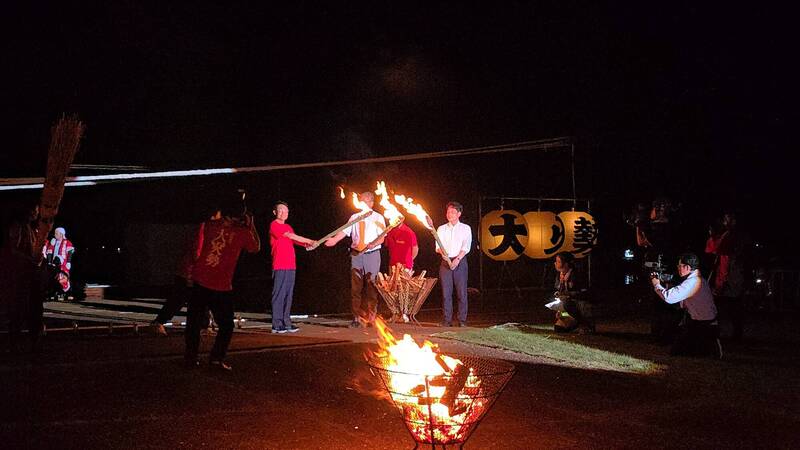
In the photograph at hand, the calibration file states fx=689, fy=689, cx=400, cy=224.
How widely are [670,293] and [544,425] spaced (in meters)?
3.77

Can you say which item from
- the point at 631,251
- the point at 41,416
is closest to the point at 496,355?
the point at 41,416

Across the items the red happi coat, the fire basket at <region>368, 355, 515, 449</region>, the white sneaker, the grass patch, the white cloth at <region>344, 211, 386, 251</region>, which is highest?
the white cloth at <region>344, 211, 386, 251</region>

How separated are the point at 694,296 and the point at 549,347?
6.14 feet

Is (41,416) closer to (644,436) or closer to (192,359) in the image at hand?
(192,359)

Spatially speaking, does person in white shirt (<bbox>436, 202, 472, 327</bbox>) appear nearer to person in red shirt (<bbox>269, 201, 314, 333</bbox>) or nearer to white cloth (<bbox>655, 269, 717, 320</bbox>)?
person in red shirt (<bbox>269, 201, 314, 333</bbox>)

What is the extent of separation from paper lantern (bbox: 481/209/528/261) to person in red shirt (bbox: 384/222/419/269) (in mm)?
4877

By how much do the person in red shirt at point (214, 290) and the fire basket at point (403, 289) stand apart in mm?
4369

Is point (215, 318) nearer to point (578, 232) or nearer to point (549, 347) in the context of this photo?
point (549, 347)

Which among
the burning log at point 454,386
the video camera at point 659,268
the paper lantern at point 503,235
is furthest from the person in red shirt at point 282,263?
the paper lantern at point 503,235

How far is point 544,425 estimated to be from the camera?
5273mm

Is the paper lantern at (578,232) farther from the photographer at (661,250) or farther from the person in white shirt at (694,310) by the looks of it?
the person in white shirt at (694,310)

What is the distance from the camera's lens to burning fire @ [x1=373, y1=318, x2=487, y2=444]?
152 inches

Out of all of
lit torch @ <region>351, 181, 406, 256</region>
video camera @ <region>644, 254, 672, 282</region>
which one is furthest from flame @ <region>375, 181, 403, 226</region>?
video camera @ <region>644, 254, 672, 282</region>

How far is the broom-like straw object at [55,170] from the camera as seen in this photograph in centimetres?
863
